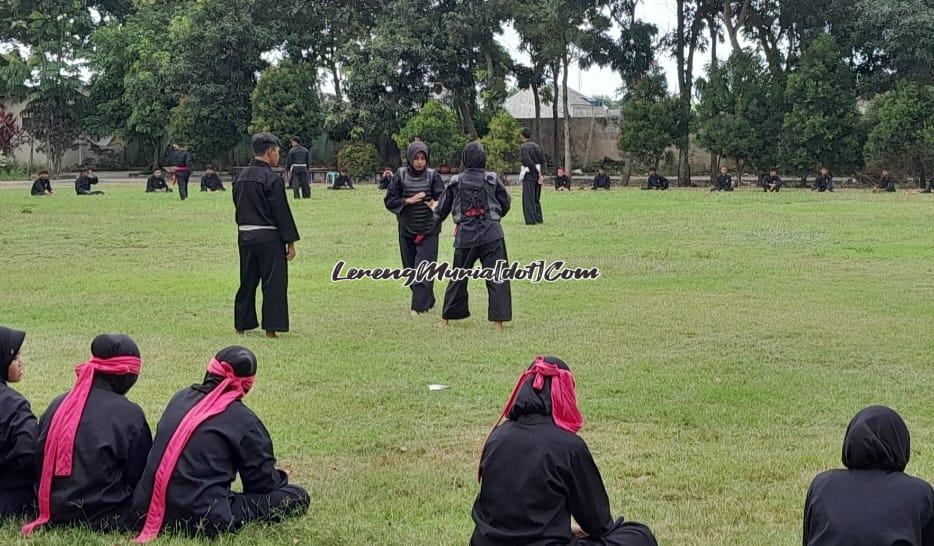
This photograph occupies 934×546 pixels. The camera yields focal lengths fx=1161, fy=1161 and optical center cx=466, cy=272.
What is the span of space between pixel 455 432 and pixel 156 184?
95.0 ft

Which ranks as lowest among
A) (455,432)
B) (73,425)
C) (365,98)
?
(455,432)

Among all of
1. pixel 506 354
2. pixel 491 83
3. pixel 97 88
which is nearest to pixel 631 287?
pixel 506 354

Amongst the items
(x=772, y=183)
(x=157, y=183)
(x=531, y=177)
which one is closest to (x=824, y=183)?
(x=772, y=183)

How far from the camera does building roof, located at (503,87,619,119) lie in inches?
1918

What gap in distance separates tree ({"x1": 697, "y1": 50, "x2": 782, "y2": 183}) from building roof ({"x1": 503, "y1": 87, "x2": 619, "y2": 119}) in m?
9.25

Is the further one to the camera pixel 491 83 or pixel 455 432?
pixel 491 83

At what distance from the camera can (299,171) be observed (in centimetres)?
3048

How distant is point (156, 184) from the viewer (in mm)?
34688

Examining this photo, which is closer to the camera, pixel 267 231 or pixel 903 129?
pixel 267 231

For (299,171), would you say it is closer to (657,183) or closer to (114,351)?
(657,183)

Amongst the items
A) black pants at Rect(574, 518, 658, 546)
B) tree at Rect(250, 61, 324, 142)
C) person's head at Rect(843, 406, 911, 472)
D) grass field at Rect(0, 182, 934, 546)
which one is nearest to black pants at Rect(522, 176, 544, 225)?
grass field at Rect(0, 182, 934, 546)

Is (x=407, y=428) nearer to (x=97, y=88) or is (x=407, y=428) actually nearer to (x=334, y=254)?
(x=334, y=254)

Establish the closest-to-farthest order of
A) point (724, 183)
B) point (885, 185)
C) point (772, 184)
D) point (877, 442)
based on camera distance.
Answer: point (877, 442) → point (885, 185) → point (772, 184) → point (724, 183)

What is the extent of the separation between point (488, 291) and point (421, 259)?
5.07 feet
